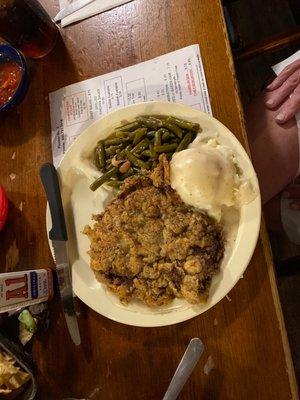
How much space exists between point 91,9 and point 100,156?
724mm

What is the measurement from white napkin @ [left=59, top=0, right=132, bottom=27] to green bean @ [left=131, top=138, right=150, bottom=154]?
0.69m

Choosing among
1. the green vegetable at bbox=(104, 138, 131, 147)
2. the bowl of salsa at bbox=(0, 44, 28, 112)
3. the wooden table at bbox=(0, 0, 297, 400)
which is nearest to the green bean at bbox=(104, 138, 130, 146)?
the green vegetable at bbox=(104, 138, 131, 147)

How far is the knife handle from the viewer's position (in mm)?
1340

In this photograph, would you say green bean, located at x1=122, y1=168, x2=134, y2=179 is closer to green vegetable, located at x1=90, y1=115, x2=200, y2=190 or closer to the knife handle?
green vegetable, located at x1=90, y1=115, x2=200, y2=190

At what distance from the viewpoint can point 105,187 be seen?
1377 millimetres

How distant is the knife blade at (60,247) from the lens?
134 centimetres

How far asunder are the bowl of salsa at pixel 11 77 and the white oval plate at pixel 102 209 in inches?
17.4

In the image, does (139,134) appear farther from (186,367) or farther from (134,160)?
(186,367)

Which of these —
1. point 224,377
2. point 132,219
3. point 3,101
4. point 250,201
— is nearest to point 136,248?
point 132,219

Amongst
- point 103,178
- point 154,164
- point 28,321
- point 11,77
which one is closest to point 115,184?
point 103,178

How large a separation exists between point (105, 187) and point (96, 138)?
0.18m

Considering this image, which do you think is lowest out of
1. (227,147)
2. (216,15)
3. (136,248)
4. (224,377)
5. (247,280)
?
(224,377)

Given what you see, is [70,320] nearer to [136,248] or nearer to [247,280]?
[136,248]

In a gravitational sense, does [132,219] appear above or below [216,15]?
below
